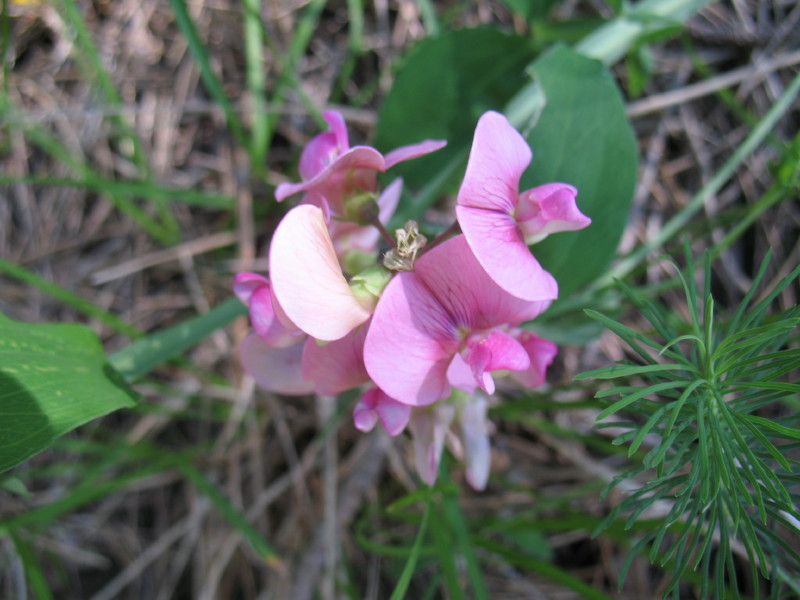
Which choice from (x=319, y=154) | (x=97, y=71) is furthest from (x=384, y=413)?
(x=97, y=71)

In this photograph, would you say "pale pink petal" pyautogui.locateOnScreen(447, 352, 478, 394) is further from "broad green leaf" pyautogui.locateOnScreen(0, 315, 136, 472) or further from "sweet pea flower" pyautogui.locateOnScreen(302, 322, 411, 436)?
"broad green leaf" pyautogui.locateOnScreen(0, 315, 136, 472)

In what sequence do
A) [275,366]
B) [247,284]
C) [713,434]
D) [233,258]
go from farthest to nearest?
[233,258] → [275,366] → [247,284] → [713,434]

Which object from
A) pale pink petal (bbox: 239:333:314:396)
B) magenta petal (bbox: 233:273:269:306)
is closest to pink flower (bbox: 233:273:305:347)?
magenta petal (bbox: 233:273:269:306)

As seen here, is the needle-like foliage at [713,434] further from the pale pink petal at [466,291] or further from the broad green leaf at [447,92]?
the broad green leaf at [447,92]

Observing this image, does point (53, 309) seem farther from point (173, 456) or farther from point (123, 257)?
point (173, 456)

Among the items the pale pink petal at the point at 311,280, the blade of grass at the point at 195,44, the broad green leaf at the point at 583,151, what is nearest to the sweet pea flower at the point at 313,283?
the pale pink petal at the point at 311,280

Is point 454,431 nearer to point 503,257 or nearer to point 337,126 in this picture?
point 503,257
